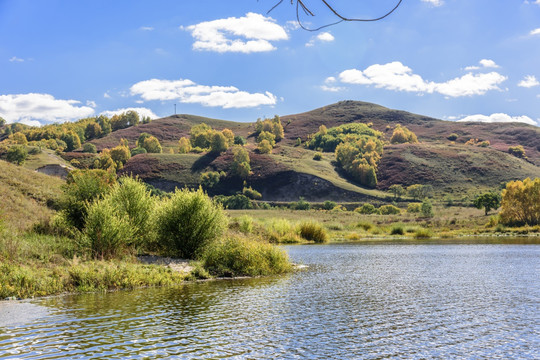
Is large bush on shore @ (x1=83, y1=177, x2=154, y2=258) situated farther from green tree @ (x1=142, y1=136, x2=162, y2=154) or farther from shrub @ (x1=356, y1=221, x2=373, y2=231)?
green tree @ (x1=142, y1=136, x2=162, y2=154)

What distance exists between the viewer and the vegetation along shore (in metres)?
24.3

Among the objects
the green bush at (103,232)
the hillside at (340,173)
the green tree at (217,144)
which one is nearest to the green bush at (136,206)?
the green bush at (103,232)

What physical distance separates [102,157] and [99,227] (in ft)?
396

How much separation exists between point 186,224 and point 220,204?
258 cm

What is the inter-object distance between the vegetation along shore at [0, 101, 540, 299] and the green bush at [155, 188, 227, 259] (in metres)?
0.06

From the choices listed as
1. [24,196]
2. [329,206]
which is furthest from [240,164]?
[24,196]

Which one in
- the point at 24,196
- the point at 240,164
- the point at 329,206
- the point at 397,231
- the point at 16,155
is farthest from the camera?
the point at 240,164

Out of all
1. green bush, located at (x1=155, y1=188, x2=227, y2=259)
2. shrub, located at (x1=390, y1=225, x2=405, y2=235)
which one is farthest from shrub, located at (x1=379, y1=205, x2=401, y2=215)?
green bush, located at (x1=155, y1=188, x2=227, y2=259)

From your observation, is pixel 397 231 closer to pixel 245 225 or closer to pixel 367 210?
pixel 245 225

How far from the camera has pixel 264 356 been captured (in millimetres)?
11039

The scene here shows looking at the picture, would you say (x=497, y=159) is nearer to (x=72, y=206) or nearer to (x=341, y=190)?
(x=341, y=190)

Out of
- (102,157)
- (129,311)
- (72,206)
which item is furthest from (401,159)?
(129,311)

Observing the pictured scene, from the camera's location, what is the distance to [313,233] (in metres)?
57.9

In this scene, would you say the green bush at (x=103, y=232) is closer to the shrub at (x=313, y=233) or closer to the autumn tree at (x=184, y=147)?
the shrub at (x=313, y=233)
